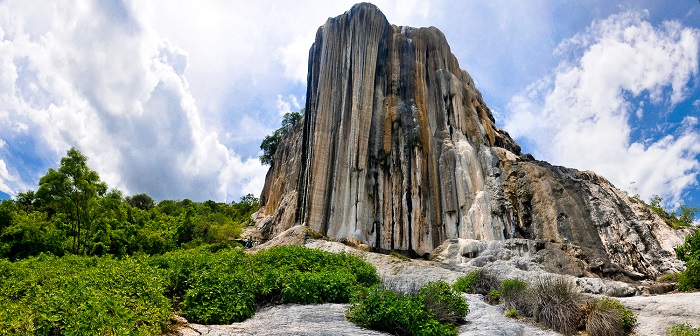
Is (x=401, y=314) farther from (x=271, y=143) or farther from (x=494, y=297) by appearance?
(x=271, y=143)

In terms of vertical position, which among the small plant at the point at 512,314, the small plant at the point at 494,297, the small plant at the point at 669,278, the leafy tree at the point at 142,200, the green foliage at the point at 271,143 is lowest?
the small plant at the point at 512,314

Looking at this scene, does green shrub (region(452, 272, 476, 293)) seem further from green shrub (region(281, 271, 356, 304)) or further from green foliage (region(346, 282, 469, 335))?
green foliage (region(346, 282, 469, 335))

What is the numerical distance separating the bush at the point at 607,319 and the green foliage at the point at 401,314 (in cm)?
280

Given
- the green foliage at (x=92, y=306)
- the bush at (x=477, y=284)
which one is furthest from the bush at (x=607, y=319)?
the green foliage at (x=92, y=306)

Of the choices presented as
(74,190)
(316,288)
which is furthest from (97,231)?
(316,288)

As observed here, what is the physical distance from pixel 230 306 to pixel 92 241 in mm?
23069

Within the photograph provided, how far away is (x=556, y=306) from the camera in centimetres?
917

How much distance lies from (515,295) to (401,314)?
15.1ft

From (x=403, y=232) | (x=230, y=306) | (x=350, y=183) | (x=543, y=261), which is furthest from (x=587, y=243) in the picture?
(x=230, y=306)

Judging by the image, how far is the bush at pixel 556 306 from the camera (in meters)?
8.74

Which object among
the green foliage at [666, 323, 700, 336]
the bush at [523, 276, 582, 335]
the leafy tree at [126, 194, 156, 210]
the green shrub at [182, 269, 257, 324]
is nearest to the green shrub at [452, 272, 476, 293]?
the bush at [523, 276, 582, 335]

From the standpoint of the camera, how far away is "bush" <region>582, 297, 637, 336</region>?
A: 320 inches

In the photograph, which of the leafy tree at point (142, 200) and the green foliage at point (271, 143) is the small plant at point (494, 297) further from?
the leafy tree at point (142, 200)

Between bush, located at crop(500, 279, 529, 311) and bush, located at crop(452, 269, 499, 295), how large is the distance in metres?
1.78
